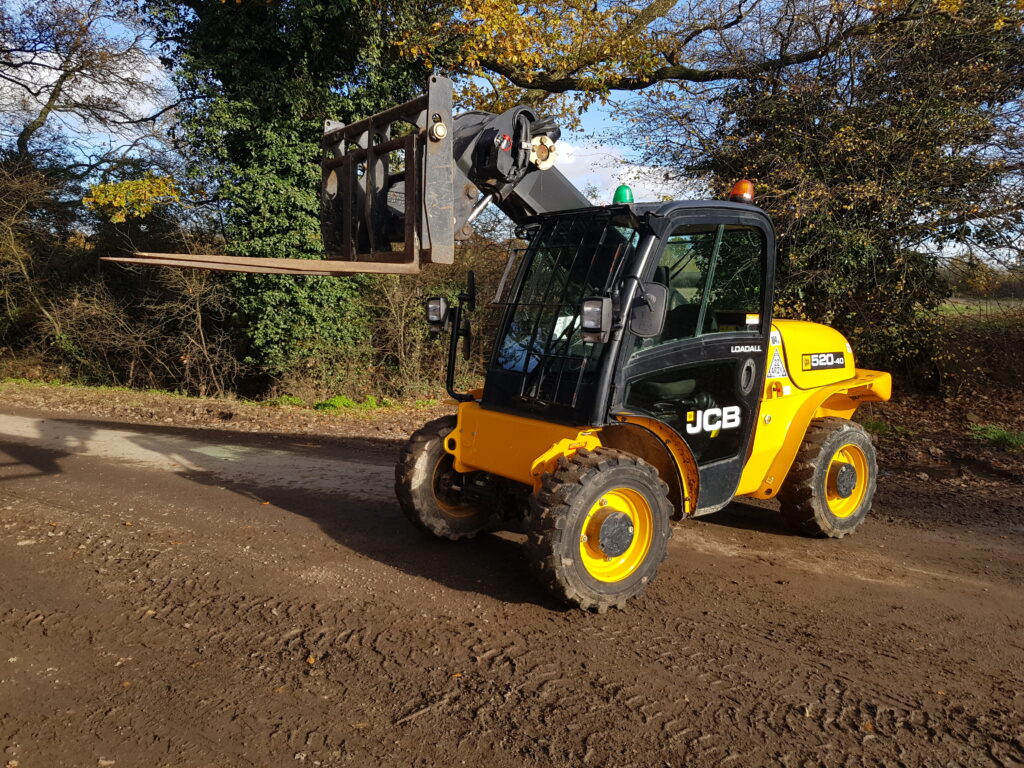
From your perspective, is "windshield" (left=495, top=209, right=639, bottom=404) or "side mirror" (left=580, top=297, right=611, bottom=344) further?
"windshield" (left=495, top=209, right=639, bottom=404)

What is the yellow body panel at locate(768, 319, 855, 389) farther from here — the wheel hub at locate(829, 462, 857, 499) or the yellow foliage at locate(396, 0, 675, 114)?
the yellow foliage at locate(396, 0, 675, 114)

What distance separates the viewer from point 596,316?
416 centimetres

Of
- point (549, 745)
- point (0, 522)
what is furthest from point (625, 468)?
point (0, 522)

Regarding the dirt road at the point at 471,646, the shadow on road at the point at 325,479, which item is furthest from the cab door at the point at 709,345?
the shadow on road at the point at 325,479

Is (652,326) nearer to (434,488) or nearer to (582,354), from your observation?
(582,354)

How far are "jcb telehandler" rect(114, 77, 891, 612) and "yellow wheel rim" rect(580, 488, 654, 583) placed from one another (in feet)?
0.04

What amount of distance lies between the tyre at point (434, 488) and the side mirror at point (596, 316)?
1.59 meters

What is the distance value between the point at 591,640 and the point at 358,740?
1416mm

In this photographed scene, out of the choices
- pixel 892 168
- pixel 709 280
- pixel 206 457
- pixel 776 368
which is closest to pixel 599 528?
pixel 709 280

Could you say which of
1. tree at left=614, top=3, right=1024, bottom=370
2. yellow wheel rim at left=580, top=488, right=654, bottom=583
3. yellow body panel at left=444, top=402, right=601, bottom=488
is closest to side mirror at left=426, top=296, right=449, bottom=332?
yellow body panel at left=444, top=402, right=601, bottom=488

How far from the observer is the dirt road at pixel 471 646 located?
3.14 m

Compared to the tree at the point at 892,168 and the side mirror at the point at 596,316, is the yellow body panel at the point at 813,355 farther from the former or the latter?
the tree at the point at 892,168

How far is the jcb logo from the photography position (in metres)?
4.99

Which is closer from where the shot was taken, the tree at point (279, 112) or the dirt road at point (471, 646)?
the dirt road at point (471, 646)
